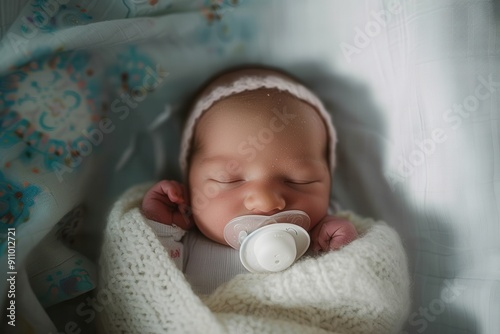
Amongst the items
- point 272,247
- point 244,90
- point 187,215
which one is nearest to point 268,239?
point 272,247

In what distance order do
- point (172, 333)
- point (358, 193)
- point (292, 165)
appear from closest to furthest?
point (172, 333) < point (292, 165) < point (358, 193)

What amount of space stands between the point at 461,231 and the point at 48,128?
3.09 feet

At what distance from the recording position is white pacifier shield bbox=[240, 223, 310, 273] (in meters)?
0.98

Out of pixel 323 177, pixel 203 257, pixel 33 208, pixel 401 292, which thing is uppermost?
pixel 33 208

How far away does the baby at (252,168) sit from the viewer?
1.11m

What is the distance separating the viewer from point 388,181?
125cm

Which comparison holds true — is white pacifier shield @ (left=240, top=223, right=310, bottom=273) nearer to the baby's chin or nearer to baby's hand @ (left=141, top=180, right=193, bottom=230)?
the baby's chin

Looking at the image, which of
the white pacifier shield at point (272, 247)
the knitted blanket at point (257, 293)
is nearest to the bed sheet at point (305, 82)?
the knitted blanket at point (257, 293)

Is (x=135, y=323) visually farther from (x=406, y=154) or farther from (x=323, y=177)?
(x=406, y=154)

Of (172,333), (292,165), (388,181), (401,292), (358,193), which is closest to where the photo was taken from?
(172,333)

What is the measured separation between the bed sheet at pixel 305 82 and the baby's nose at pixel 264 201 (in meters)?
0.34

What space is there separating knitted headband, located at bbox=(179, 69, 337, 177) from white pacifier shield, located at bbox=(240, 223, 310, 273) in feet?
1.19

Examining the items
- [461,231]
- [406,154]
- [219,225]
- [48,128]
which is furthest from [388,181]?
[48,128]

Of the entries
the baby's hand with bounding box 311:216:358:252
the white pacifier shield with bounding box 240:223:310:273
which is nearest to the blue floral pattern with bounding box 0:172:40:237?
the white pacifier shield with bounding box 240:223:310:273
